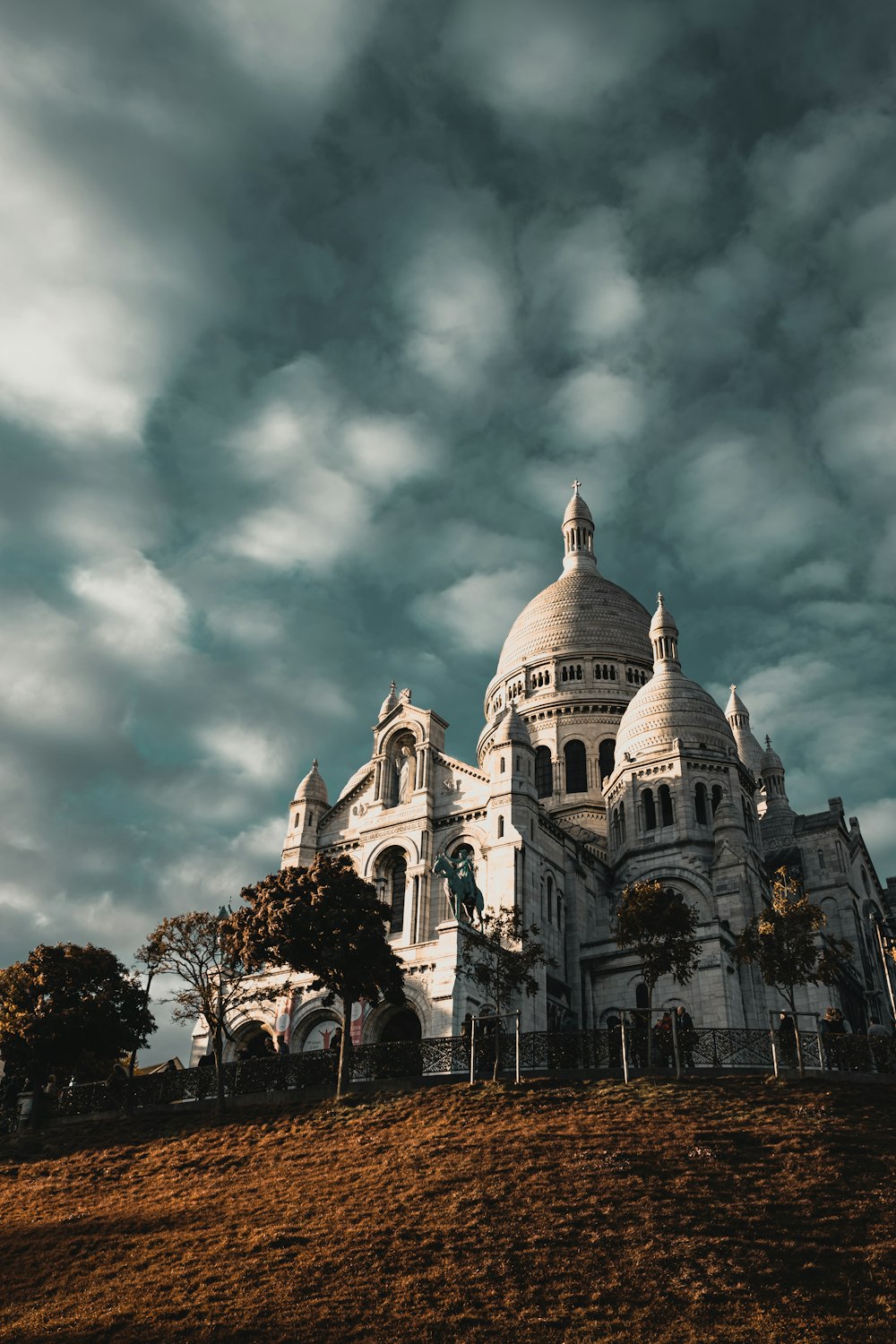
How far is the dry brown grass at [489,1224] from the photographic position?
17609mm

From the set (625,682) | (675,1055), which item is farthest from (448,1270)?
(625,682)

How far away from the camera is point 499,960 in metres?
38.7

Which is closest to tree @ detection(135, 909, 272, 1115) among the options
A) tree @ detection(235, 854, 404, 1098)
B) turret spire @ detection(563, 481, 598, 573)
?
tree @ detection(235, 854, 404, 1098)

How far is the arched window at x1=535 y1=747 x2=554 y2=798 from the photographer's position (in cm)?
6500

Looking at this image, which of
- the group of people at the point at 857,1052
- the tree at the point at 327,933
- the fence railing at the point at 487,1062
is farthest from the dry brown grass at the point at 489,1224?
the tree at the point at 327,933

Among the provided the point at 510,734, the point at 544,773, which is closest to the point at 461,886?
the point at 510,734

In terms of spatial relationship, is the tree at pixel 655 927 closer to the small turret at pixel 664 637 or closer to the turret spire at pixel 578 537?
the small turret at pixel 664 637

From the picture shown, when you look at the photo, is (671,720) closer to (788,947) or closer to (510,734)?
(510,734)

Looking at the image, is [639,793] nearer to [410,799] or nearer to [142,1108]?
[410,799]

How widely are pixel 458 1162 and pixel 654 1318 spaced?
26.4 feet

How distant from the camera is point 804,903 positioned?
116 ft

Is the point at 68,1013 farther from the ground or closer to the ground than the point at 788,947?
closer to the ground

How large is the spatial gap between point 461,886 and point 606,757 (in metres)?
26.1

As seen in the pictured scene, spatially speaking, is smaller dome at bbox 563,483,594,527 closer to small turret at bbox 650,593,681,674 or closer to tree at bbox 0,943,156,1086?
small turret at bbox 650,593,681,674
